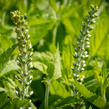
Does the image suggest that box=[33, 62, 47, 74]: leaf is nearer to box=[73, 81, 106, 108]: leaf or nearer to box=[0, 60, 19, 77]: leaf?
box=[0, 60, 19, 77]: leaf

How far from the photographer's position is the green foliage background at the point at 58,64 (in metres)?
1.67

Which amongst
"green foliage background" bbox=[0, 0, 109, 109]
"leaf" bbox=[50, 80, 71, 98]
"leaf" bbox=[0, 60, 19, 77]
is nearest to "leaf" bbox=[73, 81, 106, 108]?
"green foliage background" bbox=[0, 0, 109, 109]

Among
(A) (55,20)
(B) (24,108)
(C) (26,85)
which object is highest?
(A) (55,20)

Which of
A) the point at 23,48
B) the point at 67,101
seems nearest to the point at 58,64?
the point at 67,101

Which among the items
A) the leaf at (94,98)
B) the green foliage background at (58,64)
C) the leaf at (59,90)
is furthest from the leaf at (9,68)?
the leaf at (94,98)

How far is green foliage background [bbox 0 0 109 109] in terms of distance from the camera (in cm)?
167

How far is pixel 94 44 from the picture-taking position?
2.48 m

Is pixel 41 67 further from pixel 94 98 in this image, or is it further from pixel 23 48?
pixel 23 48

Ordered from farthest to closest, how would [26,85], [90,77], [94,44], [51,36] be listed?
[51,36]
[94,44]
[90,77]
[26,85]

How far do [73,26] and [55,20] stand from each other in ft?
0.86

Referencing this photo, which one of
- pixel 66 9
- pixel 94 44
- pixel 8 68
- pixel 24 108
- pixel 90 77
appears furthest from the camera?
pixel 66 9

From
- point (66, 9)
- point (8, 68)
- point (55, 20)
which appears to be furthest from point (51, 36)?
point (8, 68)

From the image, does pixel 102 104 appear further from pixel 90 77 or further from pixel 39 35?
pixel 39 35

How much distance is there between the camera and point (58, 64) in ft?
5.51
